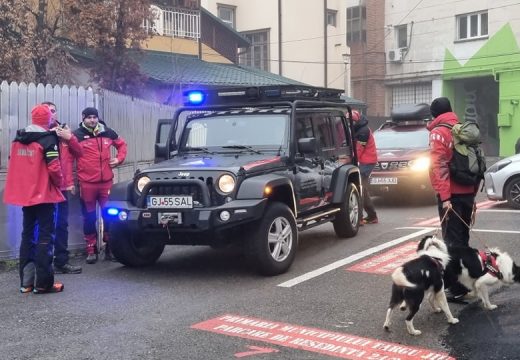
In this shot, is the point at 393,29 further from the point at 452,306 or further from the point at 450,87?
the point at 452,306

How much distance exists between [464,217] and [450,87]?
25.8 m

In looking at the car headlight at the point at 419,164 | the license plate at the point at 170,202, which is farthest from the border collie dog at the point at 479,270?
the car headlight at the point at 419,164

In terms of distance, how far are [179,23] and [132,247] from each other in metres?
15.9

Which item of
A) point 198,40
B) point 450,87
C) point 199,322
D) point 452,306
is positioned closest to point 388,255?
point 452,306

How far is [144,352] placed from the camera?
4.72 m

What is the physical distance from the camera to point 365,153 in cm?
1077

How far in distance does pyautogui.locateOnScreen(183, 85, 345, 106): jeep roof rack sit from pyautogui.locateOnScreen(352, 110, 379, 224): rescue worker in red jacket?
2.23m

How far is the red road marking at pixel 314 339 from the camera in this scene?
4.59m

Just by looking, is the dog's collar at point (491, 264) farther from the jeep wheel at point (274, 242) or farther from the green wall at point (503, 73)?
the green wall at point (503, 73)

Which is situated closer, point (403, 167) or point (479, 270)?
point (479, 270)

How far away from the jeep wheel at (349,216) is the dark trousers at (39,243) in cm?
407

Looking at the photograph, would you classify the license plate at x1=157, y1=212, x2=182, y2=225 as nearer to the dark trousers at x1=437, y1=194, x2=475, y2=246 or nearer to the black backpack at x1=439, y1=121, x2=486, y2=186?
the dark trousers at x1=437, y1=194, x2=475, y2=246

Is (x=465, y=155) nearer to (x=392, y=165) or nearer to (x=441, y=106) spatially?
(x=441, y=106)

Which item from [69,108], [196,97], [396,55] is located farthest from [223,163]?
[396,55]
